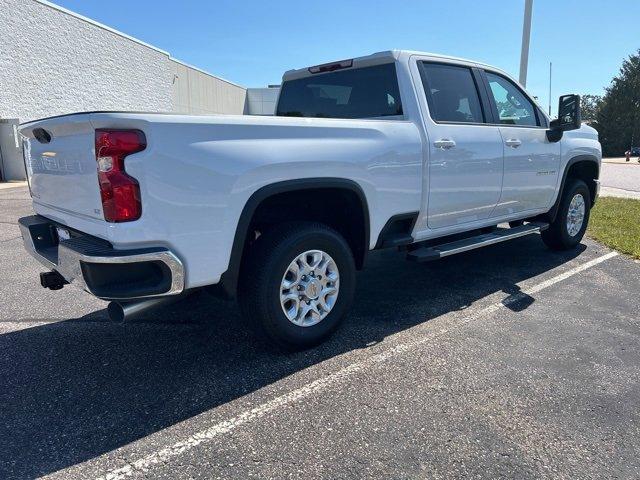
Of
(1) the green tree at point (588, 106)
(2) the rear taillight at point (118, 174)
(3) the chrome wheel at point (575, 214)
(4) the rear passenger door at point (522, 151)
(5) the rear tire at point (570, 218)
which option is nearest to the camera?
(2) the rear taillight at point (118, 174)

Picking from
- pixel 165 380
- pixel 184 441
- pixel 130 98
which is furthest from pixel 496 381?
pixel 130 98

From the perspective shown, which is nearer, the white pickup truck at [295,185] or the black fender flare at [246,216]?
the white pickup truck at [295,185]

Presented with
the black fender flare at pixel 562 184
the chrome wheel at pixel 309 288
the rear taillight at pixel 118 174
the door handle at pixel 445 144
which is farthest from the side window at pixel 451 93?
the rear taillight at pixel 118 174

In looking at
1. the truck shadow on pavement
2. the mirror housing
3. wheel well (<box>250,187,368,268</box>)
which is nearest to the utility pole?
the mirror housing

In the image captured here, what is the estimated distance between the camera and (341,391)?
9.68 feet

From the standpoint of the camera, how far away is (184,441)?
2.49 metres

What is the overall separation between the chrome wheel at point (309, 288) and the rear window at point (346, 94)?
149 cm

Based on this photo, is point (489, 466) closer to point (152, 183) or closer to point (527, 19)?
point (152, 183)

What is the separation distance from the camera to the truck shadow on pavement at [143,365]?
8.38 ft

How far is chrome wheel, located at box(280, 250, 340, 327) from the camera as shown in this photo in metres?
3.30

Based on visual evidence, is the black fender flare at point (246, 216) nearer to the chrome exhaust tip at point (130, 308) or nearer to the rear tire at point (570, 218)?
the chrome exhaust tip at point (130, 308)

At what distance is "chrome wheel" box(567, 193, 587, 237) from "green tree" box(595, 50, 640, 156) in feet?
209

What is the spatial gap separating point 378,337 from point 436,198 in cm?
125

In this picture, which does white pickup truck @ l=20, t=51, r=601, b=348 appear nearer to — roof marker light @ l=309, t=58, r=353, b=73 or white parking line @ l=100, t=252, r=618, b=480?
roof marker light @ l=309, t=58, r=353, b=73
